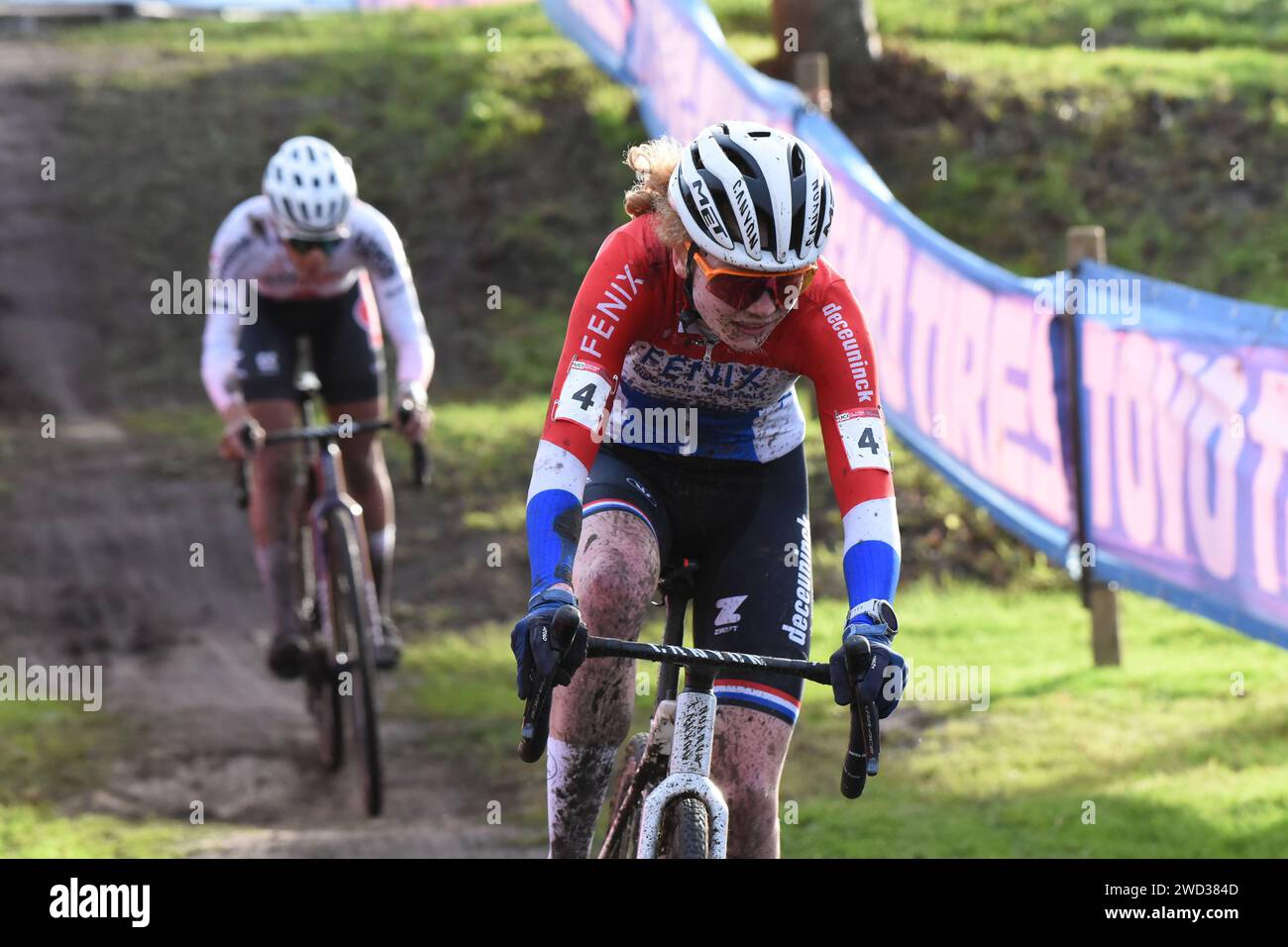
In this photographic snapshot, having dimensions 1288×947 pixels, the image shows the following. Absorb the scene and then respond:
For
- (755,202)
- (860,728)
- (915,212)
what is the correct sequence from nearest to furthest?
(860,728) < (755,202) < (915,212)

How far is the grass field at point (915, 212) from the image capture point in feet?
23.8

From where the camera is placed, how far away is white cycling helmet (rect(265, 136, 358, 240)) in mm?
7355

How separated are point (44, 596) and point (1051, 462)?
6.32 meters

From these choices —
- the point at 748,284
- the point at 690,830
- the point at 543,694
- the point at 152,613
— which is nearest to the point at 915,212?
the point at 152,613

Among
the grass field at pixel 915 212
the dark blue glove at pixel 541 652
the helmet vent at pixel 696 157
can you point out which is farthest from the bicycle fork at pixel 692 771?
the grass field at pixel 915 212

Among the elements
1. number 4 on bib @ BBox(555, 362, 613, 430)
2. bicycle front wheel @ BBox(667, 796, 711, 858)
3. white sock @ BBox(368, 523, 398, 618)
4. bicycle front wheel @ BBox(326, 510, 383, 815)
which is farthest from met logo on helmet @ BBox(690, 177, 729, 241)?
white sock @ BBox(368, 523, 398, 618)

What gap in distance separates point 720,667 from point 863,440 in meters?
0.85

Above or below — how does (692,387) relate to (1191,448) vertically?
below

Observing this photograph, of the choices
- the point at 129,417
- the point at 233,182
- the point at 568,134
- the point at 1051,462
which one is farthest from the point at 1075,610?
the point at 233,182

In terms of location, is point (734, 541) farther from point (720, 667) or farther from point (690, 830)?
point (690, 830)

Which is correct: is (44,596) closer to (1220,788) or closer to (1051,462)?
(1051,462)

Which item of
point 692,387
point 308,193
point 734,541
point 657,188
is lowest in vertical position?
point 734,541

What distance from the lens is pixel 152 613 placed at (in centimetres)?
1063

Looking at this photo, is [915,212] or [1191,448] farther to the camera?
[915,212]
